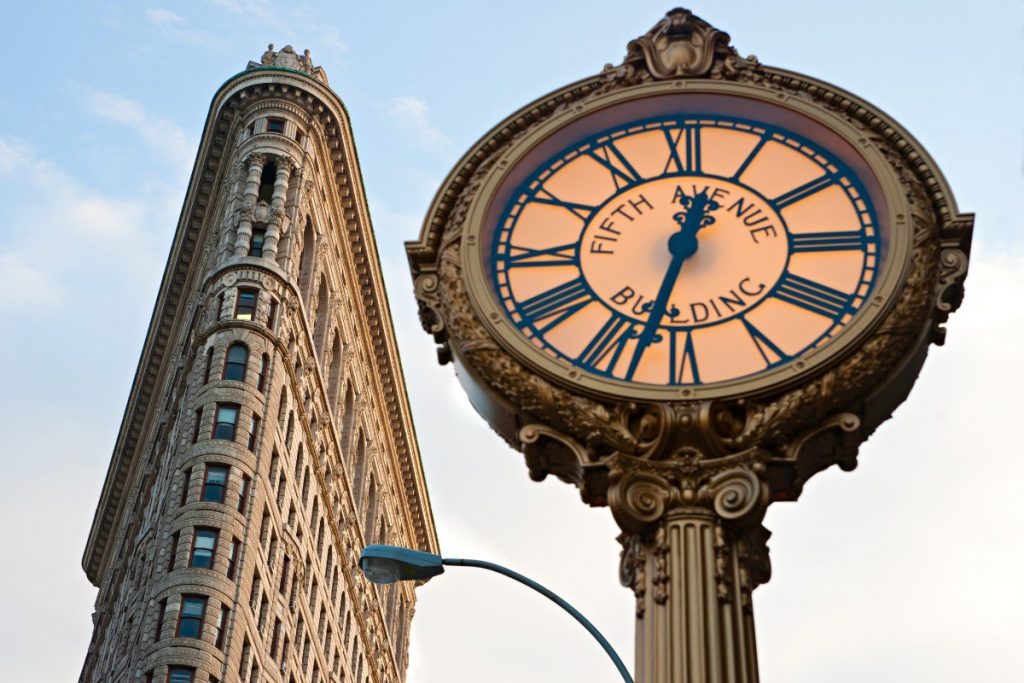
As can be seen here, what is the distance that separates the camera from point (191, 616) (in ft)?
174

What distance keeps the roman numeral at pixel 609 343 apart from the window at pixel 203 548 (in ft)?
165

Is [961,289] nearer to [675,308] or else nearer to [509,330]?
[675,308]

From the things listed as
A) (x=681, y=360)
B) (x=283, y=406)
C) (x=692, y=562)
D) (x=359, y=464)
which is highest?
(x=359, y=464)

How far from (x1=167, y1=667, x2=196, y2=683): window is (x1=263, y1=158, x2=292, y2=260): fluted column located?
1971 cm

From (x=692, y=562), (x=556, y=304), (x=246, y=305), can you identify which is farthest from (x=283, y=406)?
(x=692, y=562)

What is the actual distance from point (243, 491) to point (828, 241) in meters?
53.2

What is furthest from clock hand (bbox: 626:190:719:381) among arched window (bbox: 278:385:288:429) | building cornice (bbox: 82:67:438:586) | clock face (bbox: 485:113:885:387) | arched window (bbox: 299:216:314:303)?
building cornice (bbox: 82:67:438:586)

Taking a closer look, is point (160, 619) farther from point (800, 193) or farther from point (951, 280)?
point (951, 280)

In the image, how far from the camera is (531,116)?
6238 millimetres

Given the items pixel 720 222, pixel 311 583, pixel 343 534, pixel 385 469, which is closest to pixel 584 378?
pixel 720 222

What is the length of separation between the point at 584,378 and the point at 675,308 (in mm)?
448

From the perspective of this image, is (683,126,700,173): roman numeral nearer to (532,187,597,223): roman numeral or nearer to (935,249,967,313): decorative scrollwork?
(532,187,597,223): roman numeral

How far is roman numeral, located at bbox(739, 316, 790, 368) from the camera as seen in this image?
5277mm

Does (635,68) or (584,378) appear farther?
(635,68)
